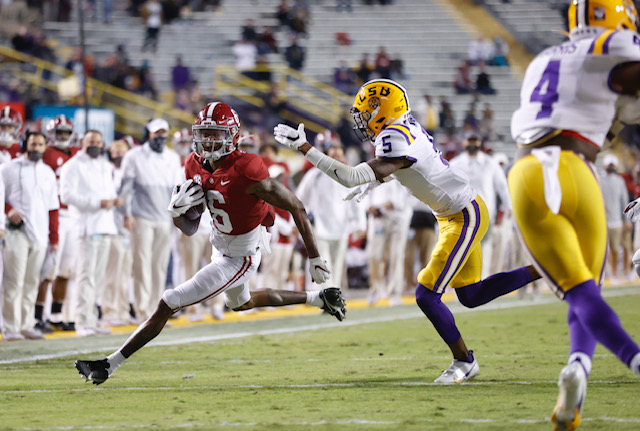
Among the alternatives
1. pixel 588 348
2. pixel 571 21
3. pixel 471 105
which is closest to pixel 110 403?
pixel 588 348

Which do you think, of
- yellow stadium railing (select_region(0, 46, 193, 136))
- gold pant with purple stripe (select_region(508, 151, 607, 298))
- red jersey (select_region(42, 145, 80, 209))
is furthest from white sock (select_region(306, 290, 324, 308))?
yellow stadium railing (select_region(0, 46, 193, 136))

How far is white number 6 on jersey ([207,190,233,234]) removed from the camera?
6289 mm

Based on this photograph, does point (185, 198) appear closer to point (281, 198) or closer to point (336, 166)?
point (281, 198)

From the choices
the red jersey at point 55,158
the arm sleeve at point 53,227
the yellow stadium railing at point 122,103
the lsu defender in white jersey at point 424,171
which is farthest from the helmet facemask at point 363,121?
the yellow stadium railing at point 122,103

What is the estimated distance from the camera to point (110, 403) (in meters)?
5.69

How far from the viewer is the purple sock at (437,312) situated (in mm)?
6398

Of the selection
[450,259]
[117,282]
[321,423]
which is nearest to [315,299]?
[450,259]

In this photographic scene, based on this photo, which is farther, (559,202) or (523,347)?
(523,347)

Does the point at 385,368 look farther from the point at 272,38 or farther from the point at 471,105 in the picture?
the point at 272,38

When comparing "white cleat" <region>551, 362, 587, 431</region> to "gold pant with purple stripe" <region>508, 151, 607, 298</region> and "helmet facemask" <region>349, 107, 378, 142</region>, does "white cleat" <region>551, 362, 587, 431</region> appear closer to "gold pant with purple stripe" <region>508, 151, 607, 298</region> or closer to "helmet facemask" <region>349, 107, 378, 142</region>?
"gold pant with purple stripe" <region>508, 151, 607, 298</region>

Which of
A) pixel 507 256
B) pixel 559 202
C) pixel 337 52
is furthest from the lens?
pixel 337 52

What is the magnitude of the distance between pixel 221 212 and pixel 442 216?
1.52 metres

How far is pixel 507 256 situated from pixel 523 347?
25.8 feet

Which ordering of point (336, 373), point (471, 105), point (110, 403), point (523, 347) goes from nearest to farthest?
point (110, 403) < point (336, 373) < point (523, 347) < point (471, 105)
